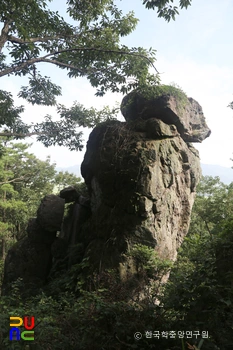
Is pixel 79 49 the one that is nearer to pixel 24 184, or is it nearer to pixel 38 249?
pixel 38 249

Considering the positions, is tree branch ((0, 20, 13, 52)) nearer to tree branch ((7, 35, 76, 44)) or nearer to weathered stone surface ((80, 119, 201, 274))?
tree branch ((7, 35, 76, 44))

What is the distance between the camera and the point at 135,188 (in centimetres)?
870

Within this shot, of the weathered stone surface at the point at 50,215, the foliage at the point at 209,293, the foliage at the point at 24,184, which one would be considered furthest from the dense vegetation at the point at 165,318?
the foliage at the point at 24,184

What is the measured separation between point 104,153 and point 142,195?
228 cm

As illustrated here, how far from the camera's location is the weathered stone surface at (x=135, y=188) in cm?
852

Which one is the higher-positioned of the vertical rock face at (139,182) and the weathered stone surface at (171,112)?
the weathered stone surface at (171,112)

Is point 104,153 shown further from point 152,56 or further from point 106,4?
point 106,4

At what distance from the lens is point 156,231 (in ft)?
28.6

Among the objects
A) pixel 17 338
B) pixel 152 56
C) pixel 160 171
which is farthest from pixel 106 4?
pixel 17 338

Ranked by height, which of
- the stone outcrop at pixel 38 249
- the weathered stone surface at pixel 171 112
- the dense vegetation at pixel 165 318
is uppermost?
the weathered stone surface at pixel 171 112

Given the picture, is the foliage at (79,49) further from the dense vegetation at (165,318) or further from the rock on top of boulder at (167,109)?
the dense vegetation at (165,318)

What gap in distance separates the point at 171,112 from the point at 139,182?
331 cm

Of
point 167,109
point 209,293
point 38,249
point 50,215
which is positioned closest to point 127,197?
point 167,109

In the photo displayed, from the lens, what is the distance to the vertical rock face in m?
8.53
